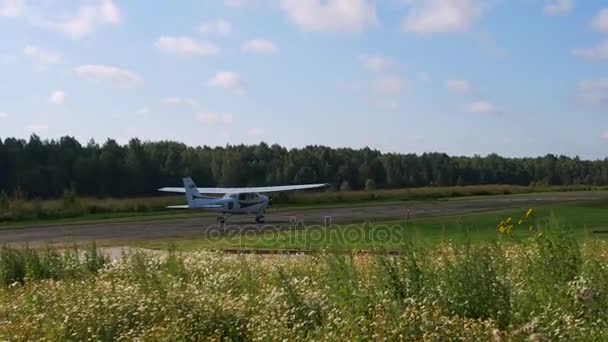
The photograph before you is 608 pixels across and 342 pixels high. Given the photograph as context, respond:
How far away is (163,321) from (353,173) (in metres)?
109

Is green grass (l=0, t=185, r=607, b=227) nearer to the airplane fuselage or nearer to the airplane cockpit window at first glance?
the airplane fuselage

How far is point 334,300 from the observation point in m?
8.38

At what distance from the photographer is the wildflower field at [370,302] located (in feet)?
23.7

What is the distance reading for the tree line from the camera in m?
83.5

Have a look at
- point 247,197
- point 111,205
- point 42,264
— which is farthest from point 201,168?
point 42,264

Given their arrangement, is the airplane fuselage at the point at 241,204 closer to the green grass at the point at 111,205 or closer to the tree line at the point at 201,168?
the green grass at the point at 111,205

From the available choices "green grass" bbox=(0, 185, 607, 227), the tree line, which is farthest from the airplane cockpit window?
the tree line

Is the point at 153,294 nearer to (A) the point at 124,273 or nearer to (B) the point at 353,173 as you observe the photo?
(A) the point at 124,273

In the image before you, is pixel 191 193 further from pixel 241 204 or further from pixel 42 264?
pixel 42 264

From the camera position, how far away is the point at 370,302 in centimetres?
805

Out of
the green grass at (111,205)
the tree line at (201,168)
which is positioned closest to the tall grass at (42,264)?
the green grass at (111,205)

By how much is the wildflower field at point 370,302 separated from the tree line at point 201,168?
4792cm

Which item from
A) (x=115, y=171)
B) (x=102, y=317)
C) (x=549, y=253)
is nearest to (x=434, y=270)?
(x=549, y=253)

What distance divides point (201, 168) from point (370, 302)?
290 feet
